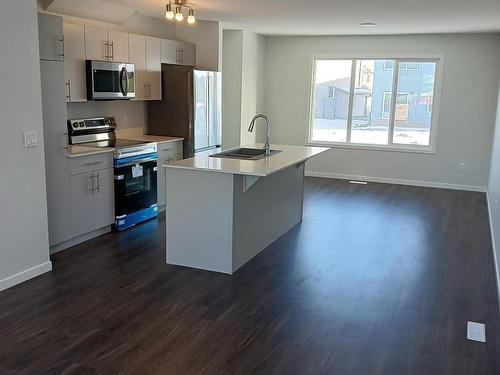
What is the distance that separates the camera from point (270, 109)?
9.07 metres

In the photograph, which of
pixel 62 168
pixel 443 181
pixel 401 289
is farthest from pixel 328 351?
pixel 443 181

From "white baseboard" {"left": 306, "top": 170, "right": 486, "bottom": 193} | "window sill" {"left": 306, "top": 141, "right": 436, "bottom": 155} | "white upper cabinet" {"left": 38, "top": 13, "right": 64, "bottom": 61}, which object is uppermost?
"white upper cabinet" {"left": 38, "top": 13, "right": 64, "bottom": 61}

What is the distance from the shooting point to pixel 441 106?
26.0 ft

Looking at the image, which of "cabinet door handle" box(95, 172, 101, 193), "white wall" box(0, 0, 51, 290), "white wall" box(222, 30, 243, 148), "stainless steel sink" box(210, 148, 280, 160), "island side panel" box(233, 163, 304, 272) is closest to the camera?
"white wall" box(0, 0, 51, 290)

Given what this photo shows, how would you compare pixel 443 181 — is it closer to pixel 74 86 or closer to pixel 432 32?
pixel 432 32

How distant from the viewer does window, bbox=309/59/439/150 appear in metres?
8.14

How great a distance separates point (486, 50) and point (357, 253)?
4.60 metres

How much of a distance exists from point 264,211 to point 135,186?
160 centimetres

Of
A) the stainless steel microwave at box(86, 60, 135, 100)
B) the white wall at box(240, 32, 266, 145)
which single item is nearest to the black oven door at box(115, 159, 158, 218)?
the stainless steel microwave at box(86, 60, 135, 100)

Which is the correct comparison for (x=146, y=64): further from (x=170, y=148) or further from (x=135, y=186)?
(x=135, y=186)

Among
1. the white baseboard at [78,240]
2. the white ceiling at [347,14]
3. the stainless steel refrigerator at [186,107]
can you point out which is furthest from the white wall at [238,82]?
the white baseboard at [78,240]

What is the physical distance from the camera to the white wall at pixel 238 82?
25.7ft

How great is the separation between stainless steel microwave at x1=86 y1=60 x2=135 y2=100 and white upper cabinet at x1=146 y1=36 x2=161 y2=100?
0.40m

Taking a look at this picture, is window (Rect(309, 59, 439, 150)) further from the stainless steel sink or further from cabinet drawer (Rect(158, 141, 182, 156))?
the stainless steel sink
